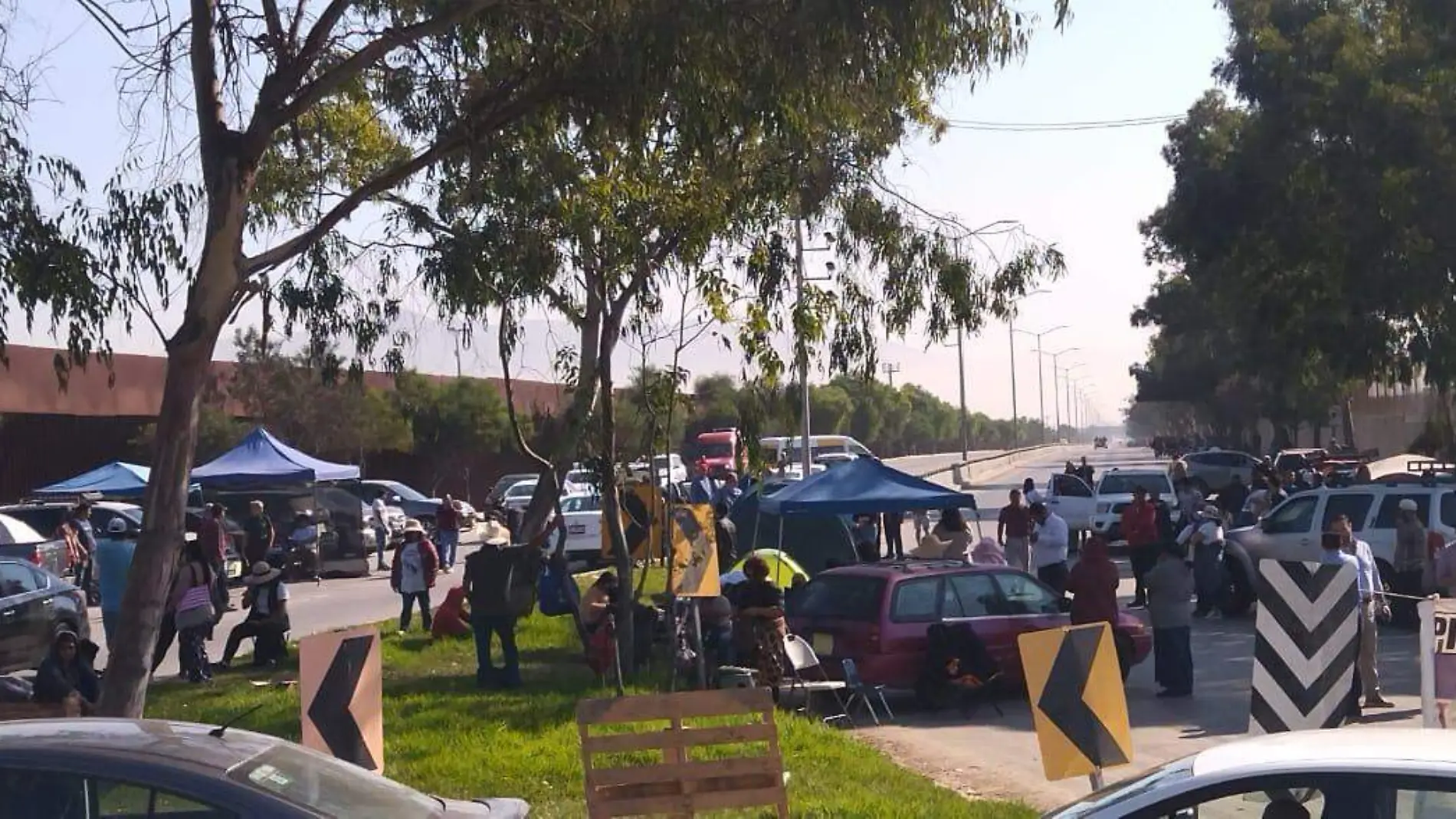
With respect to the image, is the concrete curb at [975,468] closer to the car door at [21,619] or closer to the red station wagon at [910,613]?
the red station wagon at [910,613]

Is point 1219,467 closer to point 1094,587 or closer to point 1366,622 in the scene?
point 1094,587

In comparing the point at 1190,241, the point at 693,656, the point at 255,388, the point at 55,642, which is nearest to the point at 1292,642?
the point at 693,656


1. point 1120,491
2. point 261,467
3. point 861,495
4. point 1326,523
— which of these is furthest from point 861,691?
point 1120,491

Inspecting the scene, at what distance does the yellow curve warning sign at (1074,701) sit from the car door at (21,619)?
1242 centimetres

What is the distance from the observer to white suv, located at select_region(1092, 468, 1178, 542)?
3459 centimetres

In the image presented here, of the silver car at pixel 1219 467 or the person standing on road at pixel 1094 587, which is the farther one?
the silver car at pixel 1219 467

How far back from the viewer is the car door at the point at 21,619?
17.8m

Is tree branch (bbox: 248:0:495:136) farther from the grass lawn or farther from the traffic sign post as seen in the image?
the grass lawn

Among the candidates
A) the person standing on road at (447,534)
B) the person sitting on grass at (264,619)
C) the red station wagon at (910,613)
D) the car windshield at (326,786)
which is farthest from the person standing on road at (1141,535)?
the car windshield at (326,786)

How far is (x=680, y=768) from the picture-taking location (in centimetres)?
912

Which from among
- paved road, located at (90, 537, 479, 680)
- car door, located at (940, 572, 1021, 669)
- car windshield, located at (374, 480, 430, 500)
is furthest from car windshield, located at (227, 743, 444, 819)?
car windshield, located at (374, 480, 430, 500)

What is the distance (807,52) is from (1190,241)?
2251cm

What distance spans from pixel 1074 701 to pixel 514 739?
5.23 metres

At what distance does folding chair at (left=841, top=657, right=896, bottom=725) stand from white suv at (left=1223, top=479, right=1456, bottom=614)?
25.1 ft
